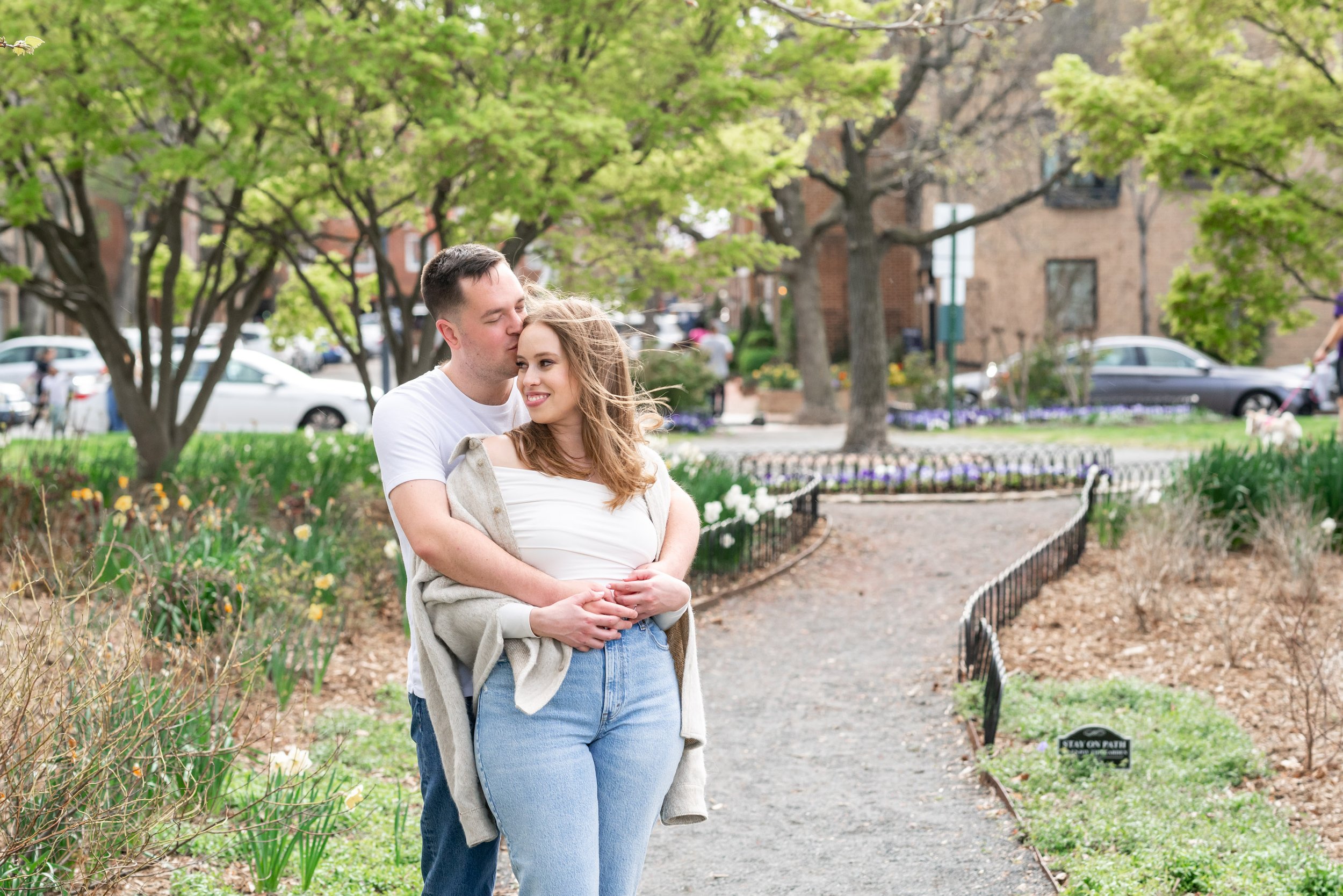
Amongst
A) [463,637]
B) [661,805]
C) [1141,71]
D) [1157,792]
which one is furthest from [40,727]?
[1141,71]

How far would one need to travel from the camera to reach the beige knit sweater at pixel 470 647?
2.33 meters

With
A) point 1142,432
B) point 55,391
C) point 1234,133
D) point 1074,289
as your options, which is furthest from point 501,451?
point 1074,289

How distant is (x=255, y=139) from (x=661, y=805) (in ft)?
22.6

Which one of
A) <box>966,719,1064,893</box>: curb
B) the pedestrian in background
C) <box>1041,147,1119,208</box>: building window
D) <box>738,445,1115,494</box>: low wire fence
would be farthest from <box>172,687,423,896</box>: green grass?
<box>1041,147,1119,208</box>: building window

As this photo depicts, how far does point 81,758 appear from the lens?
122 inches

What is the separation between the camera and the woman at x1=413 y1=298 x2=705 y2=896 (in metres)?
2.29

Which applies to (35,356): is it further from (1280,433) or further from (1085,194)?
(1280,433)

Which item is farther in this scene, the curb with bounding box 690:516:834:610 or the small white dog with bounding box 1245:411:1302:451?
the small white dog with bounding box 1245:411:1302:451

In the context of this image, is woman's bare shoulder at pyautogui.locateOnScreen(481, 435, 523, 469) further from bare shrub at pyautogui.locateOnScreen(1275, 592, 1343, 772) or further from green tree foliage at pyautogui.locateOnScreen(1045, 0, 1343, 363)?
green tree foliage at pyautogui.locateOnScreen(1045, 0, 1343, 363)

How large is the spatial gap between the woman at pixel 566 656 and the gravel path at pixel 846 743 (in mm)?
1671

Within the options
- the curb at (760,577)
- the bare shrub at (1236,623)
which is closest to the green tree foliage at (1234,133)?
the curb at (760,577)

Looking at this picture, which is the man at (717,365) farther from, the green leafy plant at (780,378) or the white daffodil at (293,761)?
the white daffodil at (293,761)

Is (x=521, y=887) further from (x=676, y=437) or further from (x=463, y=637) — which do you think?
(x=676, y=437)

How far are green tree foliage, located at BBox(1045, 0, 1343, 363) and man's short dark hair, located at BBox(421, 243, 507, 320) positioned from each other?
840 centimetres
